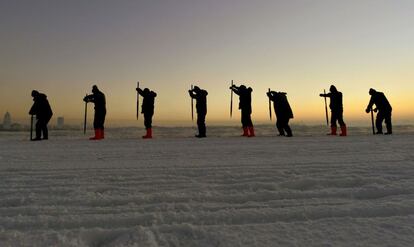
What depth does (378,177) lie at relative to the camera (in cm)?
434

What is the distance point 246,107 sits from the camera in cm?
1393

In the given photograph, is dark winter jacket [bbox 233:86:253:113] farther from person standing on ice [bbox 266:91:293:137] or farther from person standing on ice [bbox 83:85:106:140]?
person standing on ice [bbox 83:85:106:140]

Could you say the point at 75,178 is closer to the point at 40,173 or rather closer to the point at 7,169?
the point at 40,173

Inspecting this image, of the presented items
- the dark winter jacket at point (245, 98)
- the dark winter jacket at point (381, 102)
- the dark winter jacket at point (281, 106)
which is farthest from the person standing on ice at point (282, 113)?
the dark winter jacket at point (381, 102)

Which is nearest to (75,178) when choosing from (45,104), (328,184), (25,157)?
(25,157)

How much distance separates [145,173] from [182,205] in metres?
1.60

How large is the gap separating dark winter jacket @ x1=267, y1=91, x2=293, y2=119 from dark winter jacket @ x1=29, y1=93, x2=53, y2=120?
27.5 feet

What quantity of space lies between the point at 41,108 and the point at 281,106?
343 inches

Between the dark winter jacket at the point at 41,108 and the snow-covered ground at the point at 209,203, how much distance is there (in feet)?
24.5

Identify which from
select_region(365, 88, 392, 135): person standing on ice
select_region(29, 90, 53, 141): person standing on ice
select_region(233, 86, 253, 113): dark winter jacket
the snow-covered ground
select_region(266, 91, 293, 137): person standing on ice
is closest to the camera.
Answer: the snow-covered ground

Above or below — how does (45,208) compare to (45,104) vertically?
below

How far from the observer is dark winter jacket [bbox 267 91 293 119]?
44.6 ft

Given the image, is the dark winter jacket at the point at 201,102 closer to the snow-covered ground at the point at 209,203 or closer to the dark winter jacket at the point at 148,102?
the dark winter jacket at the point at 148,102

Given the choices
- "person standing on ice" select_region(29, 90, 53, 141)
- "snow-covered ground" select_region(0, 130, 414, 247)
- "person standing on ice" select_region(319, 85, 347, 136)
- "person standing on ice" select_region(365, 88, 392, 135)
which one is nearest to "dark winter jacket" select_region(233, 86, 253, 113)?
"person standing on ice" select_region(319, 85, 347, 136)
